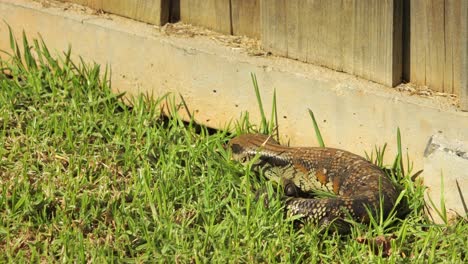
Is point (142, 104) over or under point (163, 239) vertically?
over

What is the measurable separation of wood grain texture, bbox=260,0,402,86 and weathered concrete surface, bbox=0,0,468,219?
0.21ft

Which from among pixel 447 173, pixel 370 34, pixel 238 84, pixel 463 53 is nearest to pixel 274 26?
pixel 238 84

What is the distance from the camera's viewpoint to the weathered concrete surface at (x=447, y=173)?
191 inches

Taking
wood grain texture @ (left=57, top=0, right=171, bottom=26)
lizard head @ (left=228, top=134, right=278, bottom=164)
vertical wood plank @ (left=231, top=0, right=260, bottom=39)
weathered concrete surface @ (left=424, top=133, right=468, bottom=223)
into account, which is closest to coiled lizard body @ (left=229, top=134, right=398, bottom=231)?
lizard head @ (left=228, top=134, right=278, bottom=164)

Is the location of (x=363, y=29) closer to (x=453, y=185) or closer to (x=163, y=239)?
(x=453, y=185)

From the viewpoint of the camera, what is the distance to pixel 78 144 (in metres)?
5.61

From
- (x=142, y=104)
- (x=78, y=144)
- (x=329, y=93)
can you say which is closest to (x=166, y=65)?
(x=142, y=104)

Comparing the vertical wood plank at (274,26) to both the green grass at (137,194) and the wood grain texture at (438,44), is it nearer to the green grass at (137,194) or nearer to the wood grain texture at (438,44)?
the green grass at (137,194)

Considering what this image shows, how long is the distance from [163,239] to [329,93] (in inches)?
44.9

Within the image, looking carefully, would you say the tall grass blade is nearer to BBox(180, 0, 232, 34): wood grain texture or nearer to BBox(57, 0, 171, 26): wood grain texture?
BBox(180, 0, 232, 34): wood grain texture

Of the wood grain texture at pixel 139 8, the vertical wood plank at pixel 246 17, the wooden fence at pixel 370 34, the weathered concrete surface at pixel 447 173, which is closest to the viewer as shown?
the weathered concrete surface at pixel 447 173

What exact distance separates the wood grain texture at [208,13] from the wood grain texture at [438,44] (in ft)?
3.66

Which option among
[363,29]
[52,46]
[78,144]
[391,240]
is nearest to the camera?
[391,240]

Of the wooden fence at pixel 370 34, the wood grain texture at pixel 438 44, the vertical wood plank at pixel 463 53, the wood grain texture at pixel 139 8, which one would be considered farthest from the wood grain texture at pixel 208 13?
the vertical wood plank at pixel 463 53
